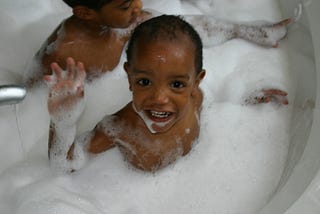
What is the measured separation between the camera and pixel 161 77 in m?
1.03

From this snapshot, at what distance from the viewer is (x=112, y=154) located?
127cm

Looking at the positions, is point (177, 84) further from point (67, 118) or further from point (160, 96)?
point (67, 118)

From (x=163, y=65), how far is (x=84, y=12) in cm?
30

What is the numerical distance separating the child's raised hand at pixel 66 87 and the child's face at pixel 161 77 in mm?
104

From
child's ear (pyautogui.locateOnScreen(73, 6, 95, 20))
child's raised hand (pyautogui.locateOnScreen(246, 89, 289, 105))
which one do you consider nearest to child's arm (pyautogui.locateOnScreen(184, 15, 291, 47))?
child's raised hand (pyautogui.locateOnScreen(246, 89, 289, 105))

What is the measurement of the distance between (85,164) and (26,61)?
0.36m

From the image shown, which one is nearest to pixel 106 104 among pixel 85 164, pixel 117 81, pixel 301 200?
pixel 117 81

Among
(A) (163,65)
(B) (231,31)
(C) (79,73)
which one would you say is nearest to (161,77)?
(A) (163,65)

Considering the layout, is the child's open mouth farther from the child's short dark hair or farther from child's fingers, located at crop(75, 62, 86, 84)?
the child's short dark hair

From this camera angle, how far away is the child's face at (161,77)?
3.33 ft

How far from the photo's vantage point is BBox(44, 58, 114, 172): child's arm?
1018 mm

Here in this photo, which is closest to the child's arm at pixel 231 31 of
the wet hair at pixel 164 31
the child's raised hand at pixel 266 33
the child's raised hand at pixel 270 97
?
the child's raised hand at pixel 266 33

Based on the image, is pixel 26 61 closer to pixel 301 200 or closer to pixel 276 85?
pixel 276 85

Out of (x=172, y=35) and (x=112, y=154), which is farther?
(x=112, y=154)
